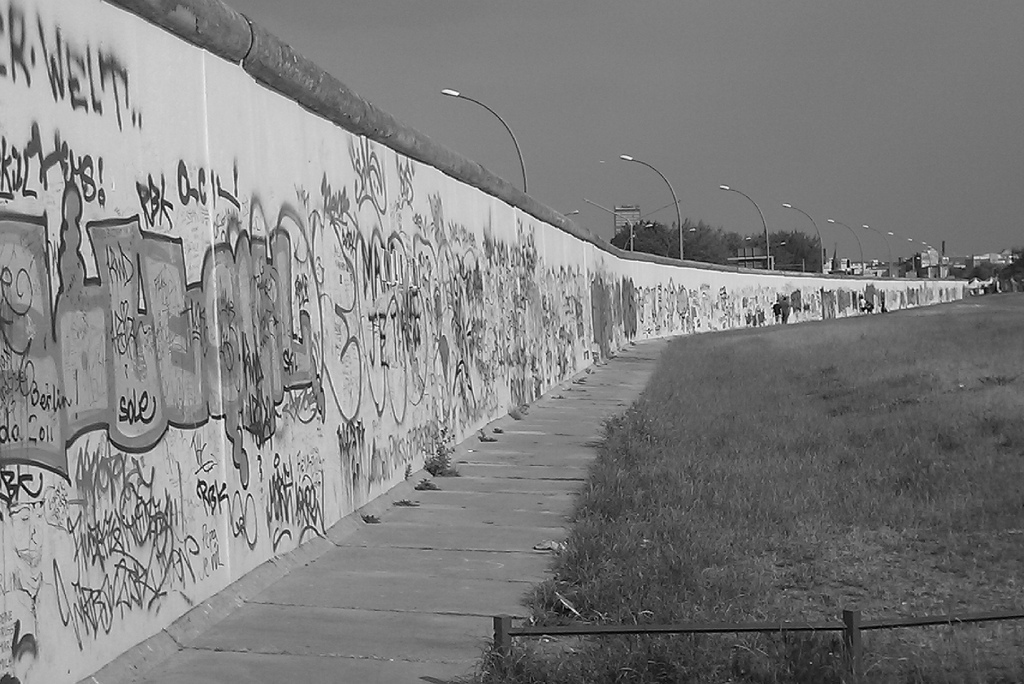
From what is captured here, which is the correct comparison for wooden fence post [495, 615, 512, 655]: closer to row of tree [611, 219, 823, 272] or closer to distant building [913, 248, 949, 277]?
row of tree [611, 219, 823, 272]

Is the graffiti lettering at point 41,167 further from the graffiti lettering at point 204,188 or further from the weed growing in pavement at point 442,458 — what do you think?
the weed growing in pavement at point 442,458

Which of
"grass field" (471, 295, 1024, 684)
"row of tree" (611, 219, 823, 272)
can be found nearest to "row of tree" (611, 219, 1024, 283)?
"row of tree" (611, 219, 823, 272)

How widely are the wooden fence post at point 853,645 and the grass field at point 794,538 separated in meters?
0.11

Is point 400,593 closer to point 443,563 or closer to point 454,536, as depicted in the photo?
point 443,563

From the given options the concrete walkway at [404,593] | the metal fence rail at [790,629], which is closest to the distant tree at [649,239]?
the concrete walkway at [404,593]

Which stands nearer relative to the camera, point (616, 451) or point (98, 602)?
point (98, 602)

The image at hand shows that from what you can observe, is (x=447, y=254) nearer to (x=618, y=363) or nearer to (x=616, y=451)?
(x=616, y=451)

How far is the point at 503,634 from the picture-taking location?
4.89 m

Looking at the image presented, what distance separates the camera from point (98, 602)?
485cm

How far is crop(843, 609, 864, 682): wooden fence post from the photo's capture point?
474 centimetres

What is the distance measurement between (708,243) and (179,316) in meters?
133

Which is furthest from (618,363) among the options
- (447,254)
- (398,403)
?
(398,403)

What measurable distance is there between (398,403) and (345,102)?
2.59 meters

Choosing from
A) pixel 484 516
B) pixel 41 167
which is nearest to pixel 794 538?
pixel 484 516
